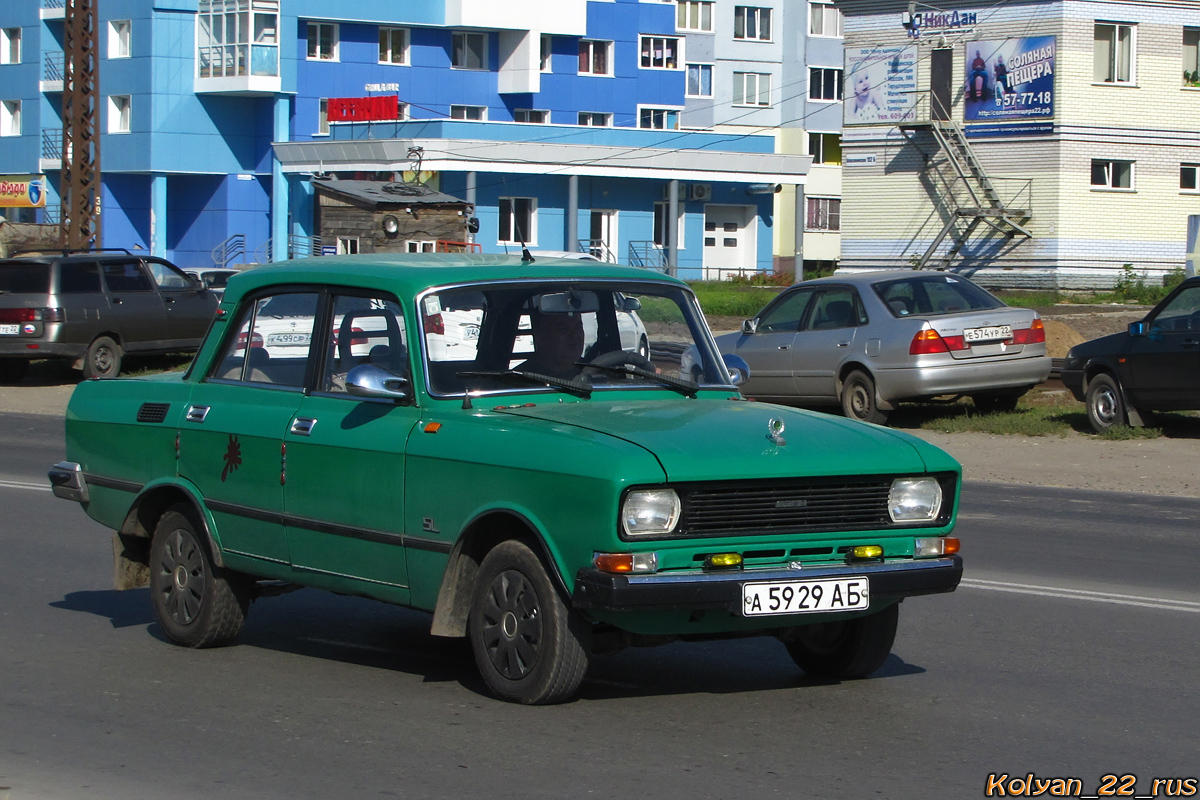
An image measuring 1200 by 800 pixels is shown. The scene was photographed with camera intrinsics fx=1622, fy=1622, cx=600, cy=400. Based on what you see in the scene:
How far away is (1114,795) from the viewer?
5.03m

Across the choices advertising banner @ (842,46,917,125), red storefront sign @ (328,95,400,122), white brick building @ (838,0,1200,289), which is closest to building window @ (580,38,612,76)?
red storefront sign @ (328,95,400,122)

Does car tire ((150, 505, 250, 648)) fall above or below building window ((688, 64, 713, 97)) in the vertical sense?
below

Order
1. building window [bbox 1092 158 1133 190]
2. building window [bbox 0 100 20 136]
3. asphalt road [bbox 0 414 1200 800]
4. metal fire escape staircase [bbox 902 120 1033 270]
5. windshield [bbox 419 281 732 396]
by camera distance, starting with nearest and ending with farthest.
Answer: asphalt road [bbox 0 414 1200 800]
windshield [bbox 419 281 732 396]
building window [bbox 1092 158 1133 190]
metal fire escape staircase [bbox 902 120 1033 270]
building window [bbox 0 100 20 136]

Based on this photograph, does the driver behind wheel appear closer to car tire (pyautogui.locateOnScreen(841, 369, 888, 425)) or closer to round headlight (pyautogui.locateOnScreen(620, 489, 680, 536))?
round headlight (pyautogui.locateOnScreen(620, 489, 680, 536))

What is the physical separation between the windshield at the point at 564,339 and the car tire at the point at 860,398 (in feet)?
35.9

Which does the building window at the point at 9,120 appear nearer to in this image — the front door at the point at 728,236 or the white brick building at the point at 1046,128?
the front door at the point at 728,236

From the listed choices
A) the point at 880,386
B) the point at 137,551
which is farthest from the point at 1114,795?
the point at 880,386

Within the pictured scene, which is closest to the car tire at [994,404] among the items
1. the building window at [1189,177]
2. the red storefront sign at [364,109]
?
the building window at [1189,177]

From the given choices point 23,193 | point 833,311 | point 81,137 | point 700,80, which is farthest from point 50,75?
point 833,311

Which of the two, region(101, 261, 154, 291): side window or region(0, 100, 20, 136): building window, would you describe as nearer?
region(101, 261, 154, 291): side window

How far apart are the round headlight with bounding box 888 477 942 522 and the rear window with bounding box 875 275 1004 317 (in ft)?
37.8

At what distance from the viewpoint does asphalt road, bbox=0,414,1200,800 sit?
525cm

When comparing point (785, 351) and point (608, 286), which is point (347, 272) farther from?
point (785, 351)

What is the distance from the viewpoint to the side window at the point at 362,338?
22.0 feet
